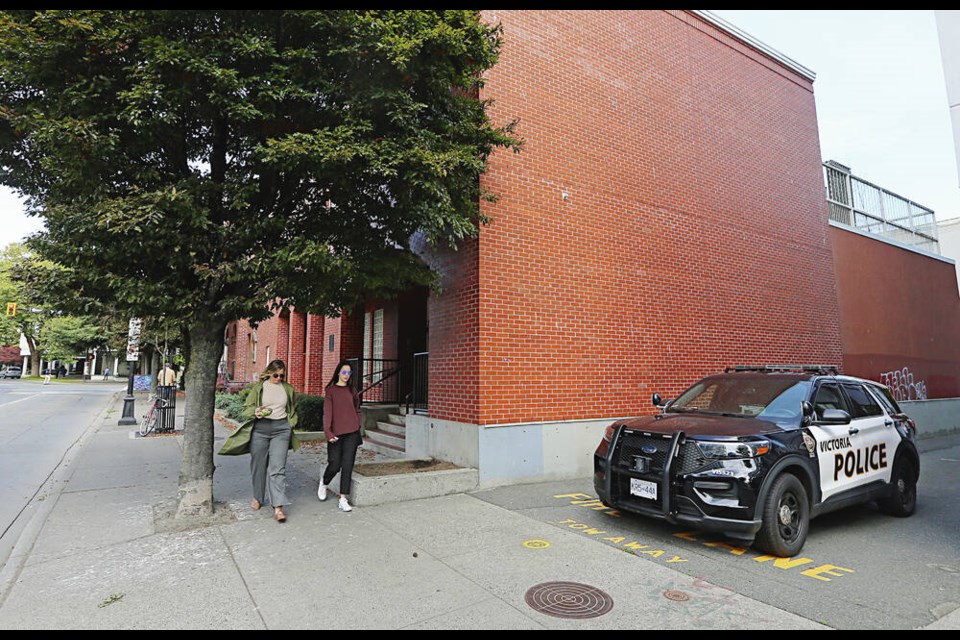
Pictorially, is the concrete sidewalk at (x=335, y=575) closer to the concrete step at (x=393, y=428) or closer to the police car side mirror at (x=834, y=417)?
the police car side mirror at (x=834, y=417)

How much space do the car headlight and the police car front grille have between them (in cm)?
12

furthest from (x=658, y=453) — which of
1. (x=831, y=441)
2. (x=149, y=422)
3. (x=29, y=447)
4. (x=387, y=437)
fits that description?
(x=149, y=422)

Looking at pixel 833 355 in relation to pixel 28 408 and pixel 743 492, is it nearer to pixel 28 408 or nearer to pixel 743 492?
pixel 743 492

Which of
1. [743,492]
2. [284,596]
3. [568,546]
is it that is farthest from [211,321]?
[743,492]

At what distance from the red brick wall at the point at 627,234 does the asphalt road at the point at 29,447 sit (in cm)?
567

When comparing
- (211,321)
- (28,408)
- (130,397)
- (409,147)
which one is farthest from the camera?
(28,408)

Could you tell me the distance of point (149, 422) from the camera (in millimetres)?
14156

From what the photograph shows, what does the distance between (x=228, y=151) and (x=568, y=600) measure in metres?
6.21

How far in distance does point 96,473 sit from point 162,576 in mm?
5983

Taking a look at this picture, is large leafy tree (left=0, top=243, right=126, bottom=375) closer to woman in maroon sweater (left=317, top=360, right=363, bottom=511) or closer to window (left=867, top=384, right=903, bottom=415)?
woman in maroon sweater (left=317, top=360, right=363, bottom=511)

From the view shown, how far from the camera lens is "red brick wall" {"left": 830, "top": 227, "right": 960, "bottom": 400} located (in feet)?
46.1

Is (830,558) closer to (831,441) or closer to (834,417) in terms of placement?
(831,441)

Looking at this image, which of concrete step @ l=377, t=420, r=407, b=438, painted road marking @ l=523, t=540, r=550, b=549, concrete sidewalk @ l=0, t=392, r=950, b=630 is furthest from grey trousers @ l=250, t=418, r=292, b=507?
concrete step @ l=377, t=420, r=407, b=438
